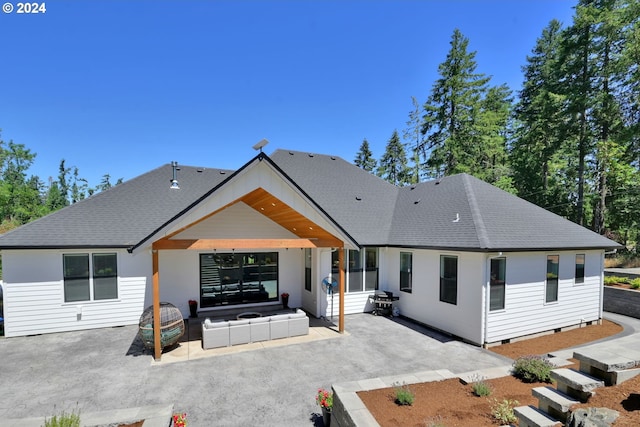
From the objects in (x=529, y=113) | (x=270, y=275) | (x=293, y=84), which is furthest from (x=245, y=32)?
(x=529, y=113)

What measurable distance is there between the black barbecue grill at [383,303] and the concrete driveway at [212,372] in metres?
1.89

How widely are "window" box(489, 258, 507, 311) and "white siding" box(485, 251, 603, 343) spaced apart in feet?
0.52

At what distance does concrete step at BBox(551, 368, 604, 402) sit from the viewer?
11.4 feet

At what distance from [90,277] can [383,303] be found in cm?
1041

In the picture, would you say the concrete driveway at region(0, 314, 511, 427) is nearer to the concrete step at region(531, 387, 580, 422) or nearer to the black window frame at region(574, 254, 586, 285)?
the concrete step at region(531, 387, 580, 422)

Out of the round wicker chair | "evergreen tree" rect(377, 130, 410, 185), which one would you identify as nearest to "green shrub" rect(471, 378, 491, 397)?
the round wicker chair

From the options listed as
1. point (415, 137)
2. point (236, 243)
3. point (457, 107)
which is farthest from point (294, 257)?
point (415, 137)

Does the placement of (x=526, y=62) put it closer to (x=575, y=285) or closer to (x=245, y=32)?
(x=575, y=285)

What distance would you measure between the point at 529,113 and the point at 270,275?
2913 cm

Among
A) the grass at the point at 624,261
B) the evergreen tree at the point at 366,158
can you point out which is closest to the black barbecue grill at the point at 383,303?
the grass at the point at 624,261

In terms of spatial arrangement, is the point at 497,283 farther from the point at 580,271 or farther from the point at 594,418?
the point at 594,418

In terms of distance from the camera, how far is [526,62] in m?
29.6

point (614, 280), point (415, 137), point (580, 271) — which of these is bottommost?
point (614, 280)

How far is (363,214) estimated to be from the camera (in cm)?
1302
